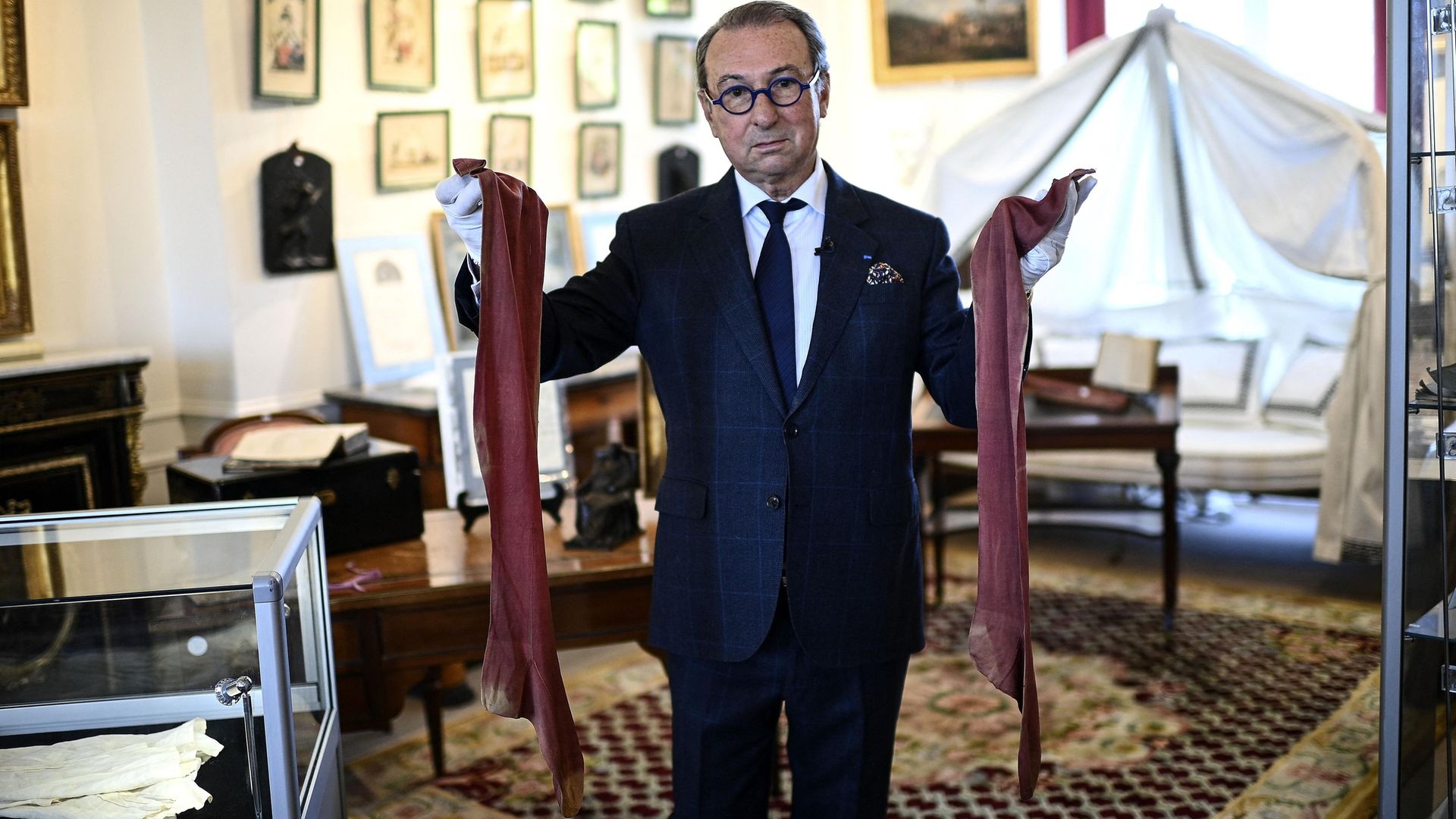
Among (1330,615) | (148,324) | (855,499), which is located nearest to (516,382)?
(855,499)

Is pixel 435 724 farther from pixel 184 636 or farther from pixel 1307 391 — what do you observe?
pixel 1307 391

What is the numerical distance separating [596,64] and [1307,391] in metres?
4.00

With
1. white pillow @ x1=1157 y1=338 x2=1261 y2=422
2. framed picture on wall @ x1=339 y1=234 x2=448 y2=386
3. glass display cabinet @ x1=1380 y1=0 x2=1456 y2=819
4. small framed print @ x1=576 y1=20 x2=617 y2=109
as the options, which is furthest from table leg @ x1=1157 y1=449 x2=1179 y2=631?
small framed print @ x1=576 y1=20 x2=617 y2=109

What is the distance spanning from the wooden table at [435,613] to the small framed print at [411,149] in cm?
297

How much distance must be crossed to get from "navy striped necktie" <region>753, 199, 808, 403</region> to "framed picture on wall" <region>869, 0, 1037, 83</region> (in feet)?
20.8

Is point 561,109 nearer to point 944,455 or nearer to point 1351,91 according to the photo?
point 944,455

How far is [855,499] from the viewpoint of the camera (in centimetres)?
241

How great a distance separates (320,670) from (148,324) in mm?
3624

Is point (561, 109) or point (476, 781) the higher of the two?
point (561, 109)

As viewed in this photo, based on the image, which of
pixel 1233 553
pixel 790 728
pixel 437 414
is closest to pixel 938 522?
pixel 1233 553

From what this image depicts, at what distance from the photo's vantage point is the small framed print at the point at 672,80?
7.55 metres

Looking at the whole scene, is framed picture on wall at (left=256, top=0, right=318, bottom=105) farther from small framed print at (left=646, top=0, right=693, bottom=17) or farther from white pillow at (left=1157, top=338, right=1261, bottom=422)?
white pillow at (left=1157, top=338, right=1261, bottom=422)

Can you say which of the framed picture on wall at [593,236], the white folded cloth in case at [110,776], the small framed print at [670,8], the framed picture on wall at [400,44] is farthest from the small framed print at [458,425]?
the small framed print at [670,8]

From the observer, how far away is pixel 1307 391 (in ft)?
21.7
